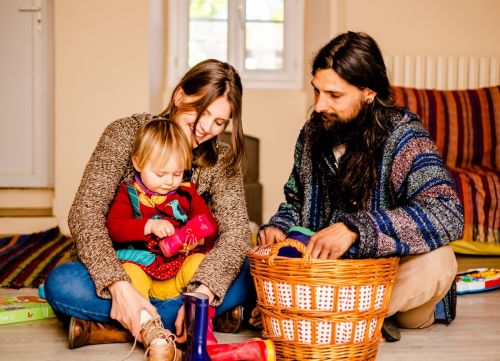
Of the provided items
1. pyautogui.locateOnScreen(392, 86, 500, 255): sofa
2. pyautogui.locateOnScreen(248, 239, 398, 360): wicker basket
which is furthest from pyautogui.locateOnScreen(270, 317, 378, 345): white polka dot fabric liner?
pyautogui.locateOnScreen(392, 86, 500, 255): sofa

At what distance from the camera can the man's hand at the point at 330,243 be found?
1.60m

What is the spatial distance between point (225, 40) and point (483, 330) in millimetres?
3309

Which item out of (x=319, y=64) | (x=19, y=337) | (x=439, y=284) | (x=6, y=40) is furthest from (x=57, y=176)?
(x=439, y=284)

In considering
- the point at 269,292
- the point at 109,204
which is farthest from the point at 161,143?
the point at 269,292

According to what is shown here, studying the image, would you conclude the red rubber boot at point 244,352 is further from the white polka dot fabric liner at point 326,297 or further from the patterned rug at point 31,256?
the patterned rug at point 31,256

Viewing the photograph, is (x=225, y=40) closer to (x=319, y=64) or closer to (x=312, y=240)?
(x=319, y=64)

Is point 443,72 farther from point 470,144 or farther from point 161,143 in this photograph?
point 161,143

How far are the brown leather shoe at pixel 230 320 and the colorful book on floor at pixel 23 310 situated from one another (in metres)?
0.58

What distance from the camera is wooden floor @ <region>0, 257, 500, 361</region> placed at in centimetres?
179

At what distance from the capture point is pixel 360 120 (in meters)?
1.94

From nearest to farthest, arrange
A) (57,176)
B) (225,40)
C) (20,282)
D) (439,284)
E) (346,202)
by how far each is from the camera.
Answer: (439,284) → (346,202) → (20,282) → (57,176) → (225,40)

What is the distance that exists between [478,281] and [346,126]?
1112mm

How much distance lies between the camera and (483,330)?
82.7 inches

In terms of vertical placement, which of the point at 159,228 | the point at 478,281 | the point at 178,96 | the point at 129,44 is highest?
the point at 129,44
